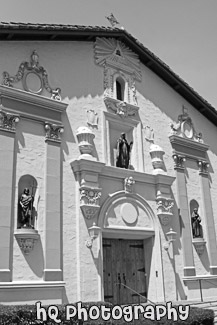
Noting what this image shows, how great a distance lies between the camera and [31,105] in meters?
12.7

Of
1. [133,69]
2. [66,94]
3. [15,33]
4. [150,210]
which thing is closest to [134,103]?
[133,69]

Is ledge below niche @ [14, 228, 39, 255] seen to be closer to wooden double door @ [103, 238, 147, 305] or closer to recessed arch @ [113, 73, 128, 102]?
wooden double door @ [103, 238, 147, 305]

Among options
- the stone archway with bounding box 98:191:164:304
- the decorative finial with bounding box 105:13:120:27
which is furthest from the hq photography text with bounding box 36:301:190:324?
the decorative finial with bounding box 105:13:120:27

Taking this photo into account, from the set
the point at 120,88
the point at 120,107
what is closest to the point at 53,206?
the point at 120,107

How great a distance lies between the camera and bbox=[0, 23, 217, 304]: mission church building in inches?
467

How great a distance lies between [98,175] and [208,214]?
6.22m

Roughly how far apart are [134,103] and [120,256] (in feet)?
19.5

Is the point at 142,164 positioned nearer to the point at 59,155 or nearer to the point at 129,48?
the point at 59,155

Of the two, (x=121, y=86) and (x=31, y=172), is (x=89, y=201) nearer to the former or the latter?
(x=31, y=172)

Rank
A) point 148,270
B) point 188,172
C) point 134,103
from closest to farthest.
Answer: point 148,270, point 134,103, point 188,172

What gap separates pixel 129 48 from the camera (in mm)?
16688

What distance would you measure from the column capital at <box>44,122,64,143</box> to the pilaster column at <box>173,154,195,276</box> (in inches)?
224

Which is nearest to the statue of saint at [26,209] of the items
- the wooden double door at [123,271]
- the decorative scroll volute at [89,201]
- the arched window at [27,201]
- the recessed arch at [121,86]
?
the arched window at [27,201]

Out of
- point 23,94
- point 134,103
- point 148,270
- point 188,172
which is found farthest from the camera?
point 188,172
